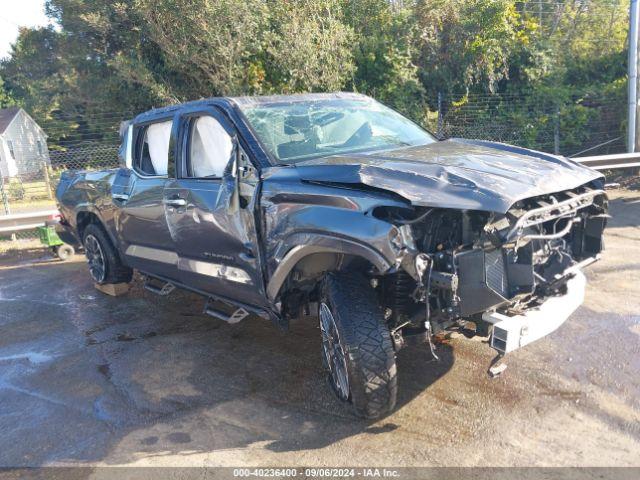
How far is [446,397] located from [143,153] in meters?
3.82

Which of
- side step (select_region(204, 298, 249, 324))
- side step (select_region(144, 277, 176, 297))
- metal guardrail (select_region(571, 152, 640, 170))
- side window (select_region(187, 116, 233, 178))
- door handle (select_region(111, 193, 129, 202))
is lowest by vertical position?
side step (select_region(144, 277, 176, 297))

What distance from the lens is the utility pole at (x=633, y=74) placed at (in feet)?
36.8

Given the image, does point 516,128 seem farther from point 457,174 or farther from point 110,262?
point 457,174

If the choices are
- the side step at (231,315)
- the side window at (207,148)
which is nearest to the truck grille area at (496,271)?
the side step at (231,315)

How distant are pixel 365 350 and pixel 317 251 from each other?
2.11 feet

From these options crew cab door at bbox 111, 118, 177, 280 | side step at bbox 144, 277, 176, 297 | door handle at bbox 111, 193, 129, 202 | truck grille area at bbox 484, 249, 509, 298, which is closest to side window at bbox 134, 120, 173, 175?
crew cab door at bbox 111, 118, 177, 280

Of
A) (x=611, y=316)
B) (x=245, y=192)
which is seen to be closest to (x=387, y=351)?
(x=245, y=192)

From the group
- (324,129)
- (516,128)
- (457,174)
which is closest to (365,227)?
(457,174)

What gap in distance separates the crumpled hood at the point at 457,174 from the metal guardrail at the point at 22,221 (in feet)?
24.5

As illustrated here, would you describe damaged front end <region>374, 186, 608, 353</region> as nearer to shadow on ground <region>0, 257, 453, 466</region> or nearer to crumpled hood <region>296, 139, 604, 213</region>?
crumpled hood <region>296, 139, 604, 213</region>

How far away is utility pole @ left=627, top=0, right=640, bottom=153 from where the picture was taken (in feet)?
36.8

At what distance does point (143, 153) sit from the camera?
5.76 meters

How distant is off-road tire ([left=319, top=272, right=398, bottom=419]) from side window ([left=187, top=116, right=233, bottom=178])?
156 centimetres

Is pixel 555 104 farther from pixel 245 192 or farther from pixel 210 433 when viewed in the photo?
pixel 210 433
